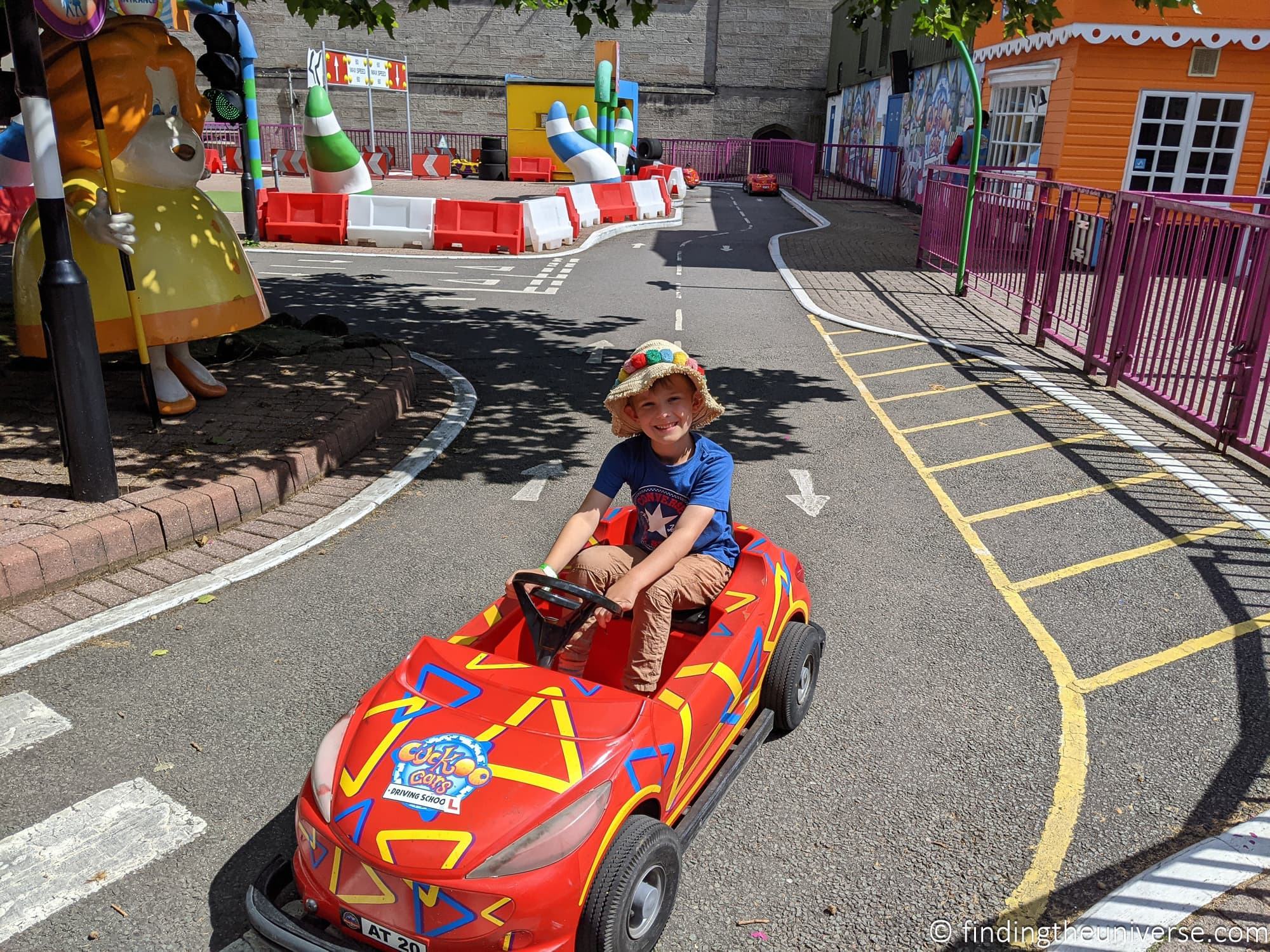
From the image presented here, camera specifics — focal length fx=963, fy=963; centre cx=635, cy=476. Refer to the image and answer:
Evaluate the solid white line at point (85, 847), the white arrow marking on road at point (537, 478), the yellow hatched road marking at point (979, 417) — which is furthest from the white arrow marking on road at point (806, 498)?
the solid white line at point (85, 847)

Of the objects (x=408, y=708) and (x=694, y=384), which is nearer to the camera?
(x=408, y=708)

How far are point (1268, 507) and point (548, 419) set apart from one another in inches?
200

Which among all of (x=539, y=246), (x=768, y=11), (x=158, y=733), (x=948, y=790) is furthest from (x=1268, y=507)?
(x=768, y=11)

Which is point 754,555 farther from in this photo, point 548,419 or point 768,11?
point 768,11

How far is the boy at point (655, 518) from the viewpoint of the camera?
3.37 metres

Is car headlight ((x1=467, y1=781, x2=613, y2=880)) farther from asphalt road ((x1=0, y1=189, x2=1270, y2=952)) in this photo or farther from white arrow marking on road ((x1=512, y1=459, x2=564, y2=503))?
white arrow marking on road ((x1=512, y1=459, x2=564, y2=503))

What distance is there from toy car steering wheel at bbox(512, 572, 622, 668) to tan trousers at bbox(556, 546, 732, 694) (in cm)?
16

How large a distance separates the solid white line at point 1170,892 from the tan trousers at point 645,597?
148 centimetres

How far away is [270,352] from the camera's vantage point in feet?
27.8

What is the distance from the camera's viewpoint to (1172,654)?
14.7 feet

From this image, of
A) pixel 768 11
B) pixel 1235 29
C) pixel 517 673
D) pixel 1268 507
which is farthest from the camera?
pixel 768 11

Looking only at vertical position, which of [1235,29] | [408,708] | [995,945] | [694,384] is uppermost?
[1235,29]

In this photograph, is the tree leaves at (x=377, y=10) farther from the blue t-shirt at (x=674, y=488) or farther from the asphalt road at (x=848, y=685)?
the blue t-shirt at (x=674, y=488)

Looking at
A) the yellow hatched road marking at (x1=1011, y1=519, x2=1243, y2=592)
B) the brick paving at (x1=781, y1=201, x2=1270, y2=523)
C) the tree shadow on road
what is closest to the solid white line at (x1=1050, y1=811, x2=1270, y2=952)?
the yellow hatched road marking at (x1=1011, y1=519, x2=1243, y2=592)
